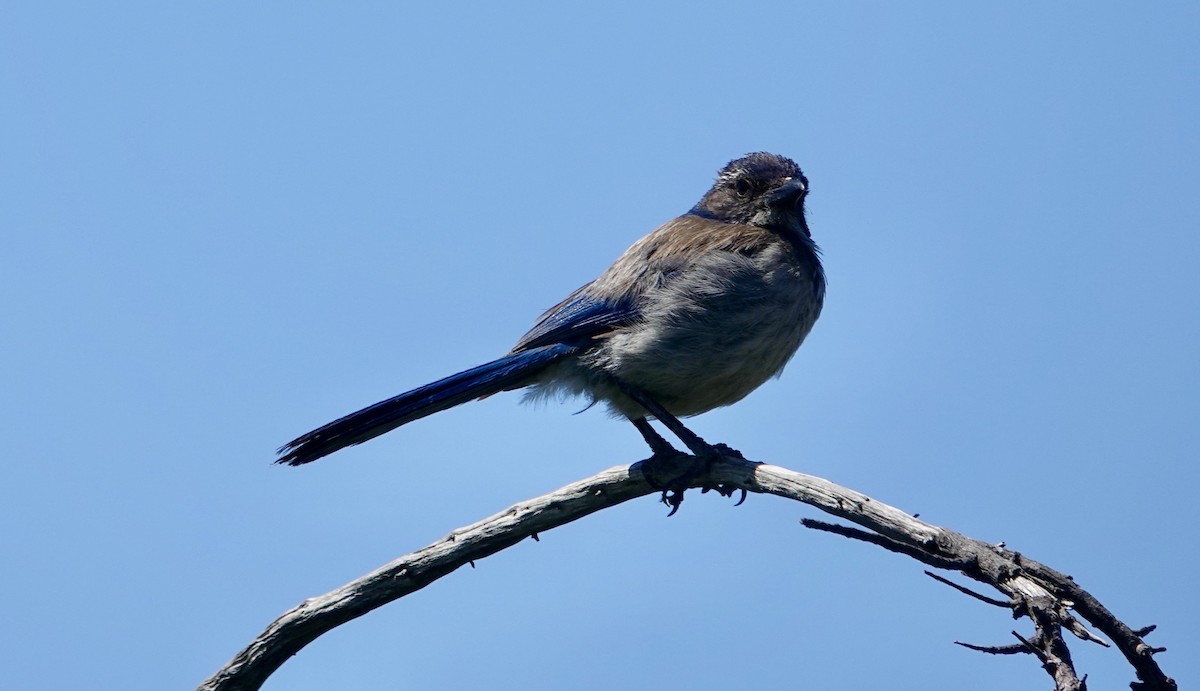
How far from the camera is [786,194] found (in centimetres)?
831

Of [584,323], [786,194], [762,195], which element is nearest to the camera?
[584,323]

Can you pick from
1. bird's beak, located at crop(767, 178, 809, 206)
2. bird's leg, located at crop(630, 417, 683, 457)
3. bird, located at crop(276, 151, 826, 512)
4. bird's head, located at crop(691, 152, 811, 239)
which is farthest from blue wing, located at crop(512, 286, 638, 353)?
bird's beak, located at crop(767, 178, 809, 206)

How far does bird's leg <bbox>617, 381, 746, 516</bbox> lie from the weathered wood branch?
7cm

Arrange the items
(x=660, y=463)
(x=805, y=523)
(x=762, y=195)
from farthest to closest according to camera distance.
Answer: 1. (x=762, y=195)
2. (x=660, y=463)
3. (x=805, y=523)

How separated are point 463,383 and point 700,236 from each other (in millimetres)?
1782

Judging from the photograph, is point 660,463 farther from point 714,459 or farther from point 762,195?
point 762,195

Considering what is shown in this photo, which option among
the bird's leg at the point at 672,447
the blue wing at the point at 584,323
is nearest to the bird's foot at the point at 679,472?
the bird's leg at the point at 672,447

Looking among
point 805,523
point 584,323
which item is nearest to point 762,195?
point 584,323

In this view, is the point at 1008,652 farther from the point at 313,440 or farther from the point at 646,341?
the point at 313,440

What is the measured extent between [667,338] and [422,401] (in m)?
1.47

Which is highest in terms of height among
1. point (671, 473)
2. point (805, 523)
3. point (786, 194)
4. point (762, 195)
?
point (762, 195)

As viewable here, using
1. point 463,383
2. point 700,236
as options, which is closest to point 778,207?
point 700,236

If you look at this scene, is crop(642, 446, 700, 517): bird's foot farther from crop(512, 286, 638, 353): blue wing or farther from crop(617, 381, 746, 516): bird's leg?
crop(512, 286, 638, 353): blue wing

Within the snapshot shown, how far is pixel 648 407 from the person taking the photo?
7.57 metres
